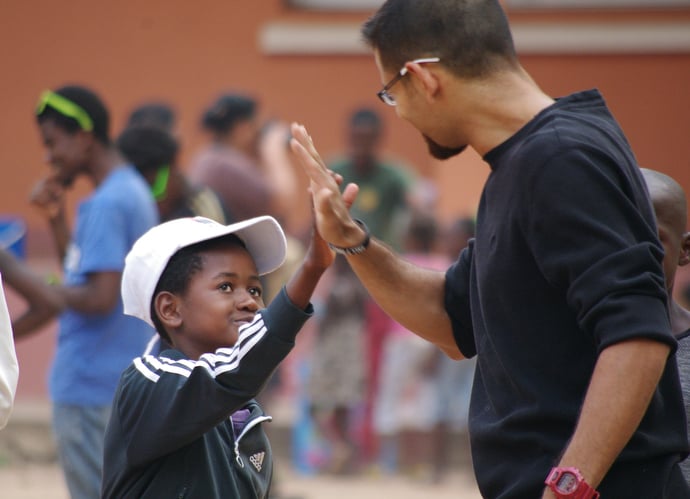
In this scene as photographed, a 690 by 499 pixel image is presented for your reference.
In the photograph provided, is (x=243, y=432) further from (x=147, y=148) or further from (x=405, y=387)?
(x=405, y=387)

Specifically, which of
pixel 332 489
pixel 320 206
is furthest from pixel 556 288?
pixel 332 489

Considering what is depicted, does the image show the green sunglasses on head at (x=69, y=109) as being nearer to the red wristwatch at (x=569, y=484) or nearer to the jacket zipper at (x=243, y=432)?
the jacket zipper at (x=243, y=432)

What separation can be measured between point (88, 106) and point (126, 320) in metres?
0.97

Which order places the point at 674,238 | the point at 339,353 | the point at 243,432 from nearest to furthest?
the point at 243,432 < the point at 674,238 < the point at 339,353

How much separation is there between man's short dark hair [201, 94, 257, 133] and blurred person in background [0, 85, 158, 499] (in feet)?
8.27

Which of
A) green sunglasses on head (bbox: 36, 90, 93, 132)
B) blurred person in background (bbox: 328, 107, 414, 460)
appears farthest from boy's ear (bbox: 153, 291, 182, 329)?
blurred person in background (bbox: 328, 107, 414, 460)

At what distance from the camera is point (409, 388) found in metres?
8.95

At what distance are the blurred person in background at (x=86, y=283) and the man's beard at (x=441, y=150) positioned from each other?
222 centimetres

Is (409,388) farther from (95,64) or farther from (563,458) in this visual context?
(563,458)

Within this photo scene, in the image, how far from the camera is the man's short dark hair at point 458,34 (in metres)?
2.75

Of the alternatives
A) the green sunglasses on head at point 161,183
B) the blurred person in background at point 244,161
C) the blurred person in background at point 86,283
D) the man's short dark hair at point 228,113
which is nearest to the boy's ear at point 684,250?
the blurred person in background at point 86,283

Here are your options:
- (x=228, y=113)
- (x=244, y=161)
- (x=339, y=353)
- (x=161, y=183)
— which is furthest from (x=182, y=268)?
(x=339, y=353)

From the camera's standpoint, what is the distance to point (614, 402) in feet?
8.00

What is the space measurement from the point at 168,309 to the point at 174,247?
6.6 inches
